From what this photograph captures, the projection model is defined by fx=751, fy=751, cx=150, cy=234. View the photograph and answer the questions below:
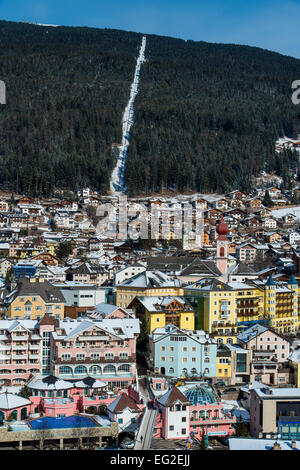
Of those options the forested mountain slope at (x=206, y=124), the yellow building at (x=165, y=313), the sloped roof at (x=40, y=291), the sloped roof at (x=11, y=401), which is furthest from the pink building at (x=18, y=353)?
the forested mountain slope at (x=206, y=124)

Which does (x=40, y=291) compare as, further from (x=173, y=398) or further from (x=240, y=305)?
(x=173, y=398)

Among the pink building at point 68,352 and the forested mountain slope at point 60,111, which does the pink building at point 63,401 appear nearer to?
the pink building at point 68,352

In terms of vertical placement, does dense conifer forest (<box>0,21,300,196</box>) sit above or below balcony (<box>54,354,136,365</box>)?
above

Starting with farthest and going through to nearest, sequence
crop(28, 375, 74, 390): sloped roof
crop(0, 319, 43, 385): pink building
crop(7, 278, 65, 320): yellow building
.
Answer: crop(7, 278, 65, 320): yellow building < crop(0, 319, 43, 385): pink building < crop(28, 375, 74, 390): sloped roof

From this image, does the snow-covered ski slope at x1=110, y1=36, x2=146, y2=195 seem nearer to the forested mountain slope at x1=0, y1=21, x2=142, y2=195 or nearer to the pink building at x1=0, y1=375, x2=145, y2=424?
the forested mountain slope at x1=0, y1=21, x2=142, y2=195

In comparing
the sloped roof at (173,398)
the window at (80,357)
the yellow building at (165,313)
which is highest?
the yellow building at (165,313)

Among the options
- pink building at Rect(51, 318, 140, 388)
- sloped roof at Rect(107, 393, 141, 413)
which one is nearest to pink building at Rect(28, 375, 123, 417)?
sloped roof at Rect(107, 393, 141, 413)
